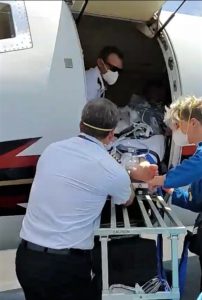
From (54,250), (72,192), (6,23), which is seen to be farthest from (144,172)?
(6,23)

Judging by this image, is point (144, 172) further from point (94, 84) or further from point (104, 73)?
point (104, 73)

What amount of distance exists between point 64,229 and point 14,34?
1811 millimetres

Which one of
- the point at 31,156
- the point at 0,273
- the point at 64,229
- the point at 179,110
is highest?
the point at 179,110

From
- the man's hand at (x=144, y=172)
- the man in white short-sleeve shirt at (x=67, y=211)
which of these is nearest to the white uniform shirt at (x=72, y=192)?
the man in white short-sleeve shirt at (x=67, y=211)

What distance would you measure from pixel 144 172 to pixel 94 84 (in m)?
1.36

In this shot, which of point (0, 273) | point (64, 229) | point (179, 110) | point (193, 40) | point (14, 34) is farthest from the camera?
point (193, 40)

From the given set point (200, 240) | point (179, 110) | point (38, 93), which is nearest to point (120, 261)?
point (200, 240)

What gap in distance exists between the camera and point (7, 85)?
3717 mm

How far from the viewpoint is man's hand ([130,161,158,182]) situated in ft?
11.1

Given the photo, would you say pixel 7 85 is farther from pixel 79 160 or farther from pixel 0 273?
pixel 0 273

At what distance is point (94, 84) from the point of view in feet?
14.6

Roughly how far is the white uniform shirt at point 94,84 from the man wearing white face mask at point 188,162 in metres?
1.19

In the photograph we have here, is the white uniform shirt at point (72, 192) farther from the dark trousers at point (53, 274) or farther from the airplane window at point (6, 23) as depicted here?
the airplane window at point (6, 23)

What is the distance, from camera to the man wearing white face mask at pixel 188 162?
304 cm
